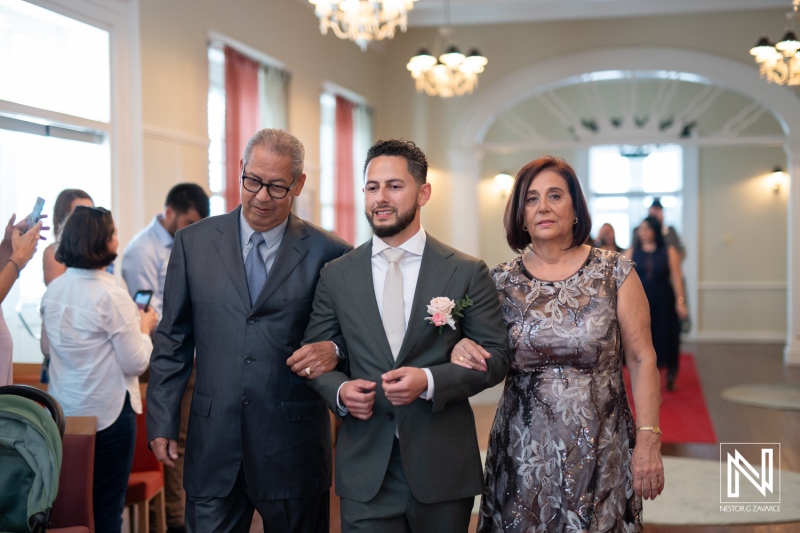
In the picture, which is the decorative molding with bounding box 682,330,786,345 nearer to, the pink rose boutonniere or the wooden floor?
the wooden floor

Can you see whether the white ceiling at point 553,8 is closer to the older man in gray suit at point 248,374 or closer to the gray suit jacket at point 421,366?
the older man in gray suit at point 248,374

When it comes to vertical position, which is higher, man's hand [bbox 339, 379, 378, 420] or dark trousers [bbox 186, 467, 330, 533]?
man's hand [bbox 339, 379, 378, 420]

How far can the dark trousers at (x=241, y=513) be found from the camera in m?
2.73

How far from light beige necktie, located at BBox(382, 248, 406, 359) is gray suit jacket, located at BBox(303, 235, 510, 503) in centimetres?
4

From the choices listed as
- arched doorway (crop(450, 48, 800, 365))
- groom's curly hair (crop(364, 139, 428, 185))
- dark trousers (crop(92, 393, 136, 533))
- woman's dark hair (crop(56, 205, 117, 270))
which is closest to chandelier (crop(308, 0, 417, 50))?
woman's dark hair (crop(56, 205, 117, 270))

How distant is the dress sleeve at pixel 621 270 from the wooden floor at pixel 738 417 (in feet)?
8.53

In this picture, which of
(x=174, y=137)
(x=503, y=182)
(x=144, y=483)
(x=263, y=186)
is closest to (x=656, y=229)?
(x=174, y=137)

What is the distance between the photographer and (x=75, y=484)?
3301 millimetres

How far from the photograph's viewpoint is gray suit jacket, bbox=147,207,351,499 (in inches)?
107

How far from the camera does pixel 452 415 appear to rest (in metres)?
2.53

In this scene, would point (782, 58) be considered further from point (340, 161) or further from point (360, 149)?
point (360, 149)

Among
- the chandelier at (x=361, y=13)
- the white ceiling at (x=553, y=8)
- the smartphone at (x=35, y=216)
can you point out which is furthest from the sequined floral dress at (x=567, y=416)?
the white ceiling at (x=553, y=8)

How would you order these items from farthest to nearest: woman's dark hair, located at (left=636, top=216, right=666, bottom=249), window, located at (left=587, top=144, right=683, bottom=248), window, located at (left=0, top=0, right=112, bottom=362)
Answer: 1. window, located at (left=587, top=144, right=683, bottom=248)
2. woman's dark hair, located at (left=636, top=216, right=666, bottom=249)
3. window, located at (left=0, top=0, right=112, bottom=362)

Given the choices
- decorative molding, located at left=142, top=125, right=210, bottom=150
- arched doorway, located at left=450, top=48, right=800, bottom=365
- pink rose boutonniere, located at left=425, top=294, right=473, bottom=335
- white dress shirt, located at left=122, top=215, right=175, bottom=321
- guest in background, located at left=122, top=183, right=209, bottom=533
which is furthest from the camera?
arched doorway, located at left=450, top=48, right=800, bottom=365
